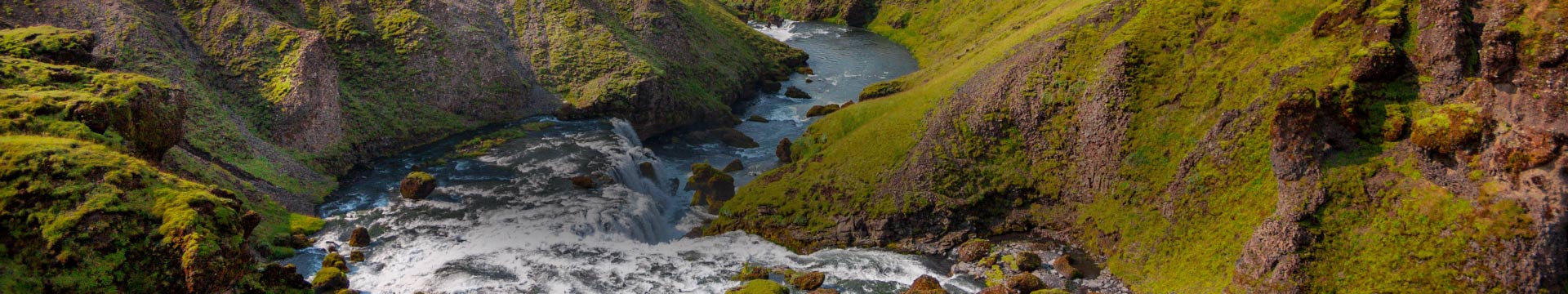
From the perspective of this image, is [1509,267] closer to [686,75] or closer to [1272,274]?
[1272,274]

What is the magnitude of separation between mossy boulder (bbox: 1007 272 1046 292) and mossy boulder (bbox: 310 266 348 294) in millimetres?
21010

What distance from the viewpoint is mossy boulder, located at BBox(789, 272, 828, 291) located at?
89.0 feet

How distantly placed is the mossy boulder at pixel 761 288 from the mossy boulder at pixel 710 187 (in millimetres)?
9091

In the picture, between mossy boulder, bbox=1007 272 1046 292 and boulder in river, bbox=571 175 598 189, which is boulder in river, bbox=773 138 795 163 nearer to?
boulder in river, bbox=571 175 598 189

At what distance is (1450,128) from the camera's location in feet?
71.6

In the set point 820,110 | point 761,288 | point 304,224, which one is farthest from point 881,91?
point 304,224

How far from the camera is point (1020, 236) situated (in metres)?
29.9

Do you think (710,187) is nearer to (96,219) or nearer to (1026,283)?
(1026,283)

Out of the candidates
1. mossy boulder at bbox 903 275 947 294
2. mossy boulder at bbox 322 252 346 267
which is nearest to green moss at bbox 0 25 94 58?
mossy boulder at bbox 322 252 346 267

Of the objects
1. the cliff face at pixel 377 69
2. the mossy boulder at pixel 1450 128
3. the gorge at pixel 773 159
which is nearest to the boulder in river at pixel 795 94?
the cliff face at pixel 377 69

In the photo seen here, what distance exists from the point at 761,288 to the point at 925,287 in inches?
207

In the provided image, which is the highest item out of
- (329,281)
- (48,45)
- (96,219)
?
(48,45)

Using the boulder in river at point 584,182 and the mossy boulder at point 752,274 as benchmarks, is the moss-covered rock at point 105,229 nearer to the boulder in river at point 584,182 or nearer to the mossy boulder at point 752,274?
the mossy boulder at point 752,274

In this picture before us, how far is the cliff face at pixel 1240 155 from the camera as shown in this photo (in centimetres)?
2086
